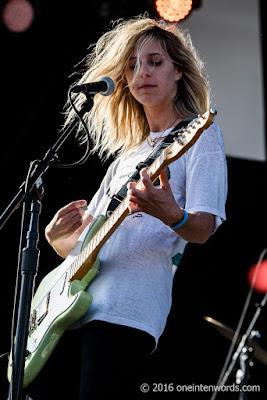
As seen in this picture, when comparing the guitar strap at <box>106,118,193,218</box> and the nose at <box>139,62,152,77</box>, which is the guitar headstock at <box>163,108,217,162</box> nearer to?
the guitar strap at <box>106,118,193,218</box>

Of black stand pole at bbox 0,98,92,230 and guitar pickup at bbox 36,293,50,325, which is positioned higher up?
black stand pole at bbox 0,98,92,230

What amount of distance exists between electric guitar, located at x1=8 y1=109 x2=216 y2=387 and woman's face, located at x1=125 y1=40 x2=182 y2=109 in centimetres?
49

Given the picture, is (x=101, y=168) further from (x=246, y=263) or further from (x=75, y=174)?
(x=246, y=263)

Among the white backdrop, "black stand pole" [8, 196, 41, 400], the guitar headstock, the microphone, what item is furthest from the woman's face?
the white backdrop

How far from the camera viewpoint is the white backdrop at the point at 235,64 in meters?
3.90

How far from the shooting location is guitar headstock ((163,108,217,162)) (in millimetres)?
1530

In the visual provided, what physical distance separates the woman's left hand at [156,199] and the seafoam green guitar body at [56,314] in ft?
1.11

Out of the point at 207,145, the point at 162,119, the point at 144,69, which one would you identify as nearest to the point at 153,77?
the point at 144,69

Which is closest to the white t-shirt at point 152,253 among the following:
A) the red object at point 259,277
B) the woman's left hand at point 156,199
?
the woman's left hand at point 156,199

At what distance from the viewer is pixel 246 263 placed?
16.6 feet

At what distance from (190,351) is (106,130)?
2.79m

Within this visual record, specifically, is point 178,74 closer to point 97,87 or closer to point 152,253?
point 97,87

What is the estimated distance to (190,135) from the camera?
5.18ft

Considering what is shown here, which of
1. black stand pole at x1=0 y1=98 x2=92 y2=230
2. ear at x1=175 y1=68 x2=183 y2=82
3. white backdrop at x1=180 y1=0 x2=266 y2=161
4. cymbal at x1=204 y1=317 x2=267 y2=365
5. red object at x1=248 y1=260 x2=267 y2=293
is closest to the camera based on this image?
black stand pole at x1=0 y1=98 x2=92 y2=230
